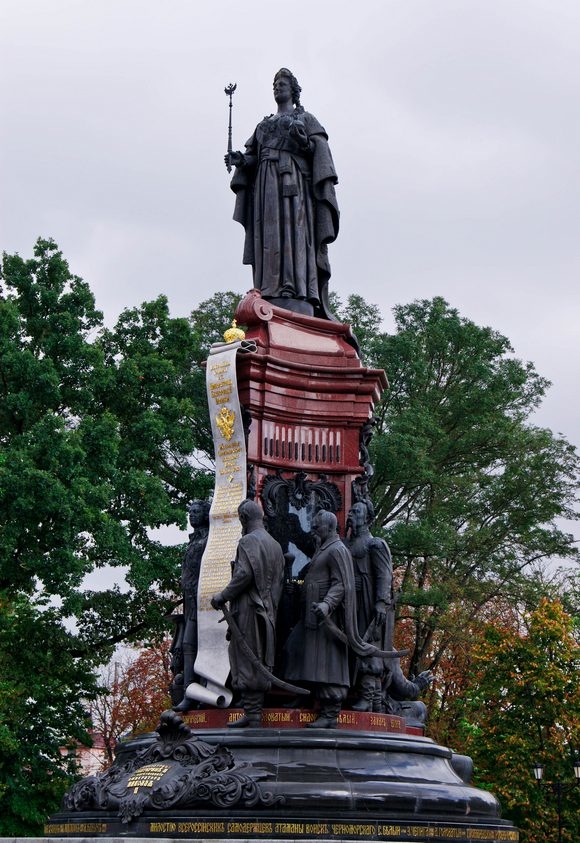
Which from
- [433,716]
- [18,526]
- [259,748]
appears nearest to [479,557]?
[433,716]

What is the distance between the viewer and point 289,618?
1462 cm

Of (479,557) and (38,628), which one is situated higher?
(479,557)

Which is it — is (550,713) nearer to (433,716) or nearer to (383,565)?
(433,716)

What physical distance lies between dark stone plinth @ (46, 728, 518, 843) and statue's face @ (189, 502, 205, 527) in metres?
2.79

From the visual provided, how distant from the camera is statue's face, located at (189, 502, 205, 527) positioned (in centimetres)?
1578

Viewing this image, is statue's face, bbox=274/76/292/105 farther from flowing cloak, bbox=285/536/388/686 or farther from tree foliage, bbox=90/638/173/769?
tree foliage, bbox=90/638/173/769

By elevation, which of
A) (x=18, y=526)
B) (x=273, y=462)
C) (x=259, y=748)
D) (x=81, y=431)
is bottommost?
(x=259, y=748)

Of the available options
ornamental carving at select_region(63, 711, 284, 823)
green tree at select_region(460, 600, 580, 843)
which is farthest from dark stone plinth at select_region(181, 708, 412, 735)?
green tree at select_region(460, 600, 580, 843)

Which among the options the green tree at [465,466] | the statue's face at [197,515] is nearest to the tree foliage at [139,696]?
the green tree at [465,466]

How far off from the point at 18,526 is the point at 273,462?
11.6 m

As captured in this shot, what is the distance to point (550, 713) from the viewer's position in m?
30.1

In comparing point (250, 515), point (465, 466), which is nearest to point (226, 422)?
point (250, 515)

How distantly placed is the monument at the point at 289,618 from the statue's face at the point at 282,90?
0.03 metres

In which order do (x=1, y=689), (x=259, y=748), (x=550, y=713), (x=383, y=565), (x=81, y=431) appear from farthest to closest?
(x=550, y=713) < (x=81, y=431) < (x=1, y=689) < (x=383, y=565) < (x=259, y=748)
